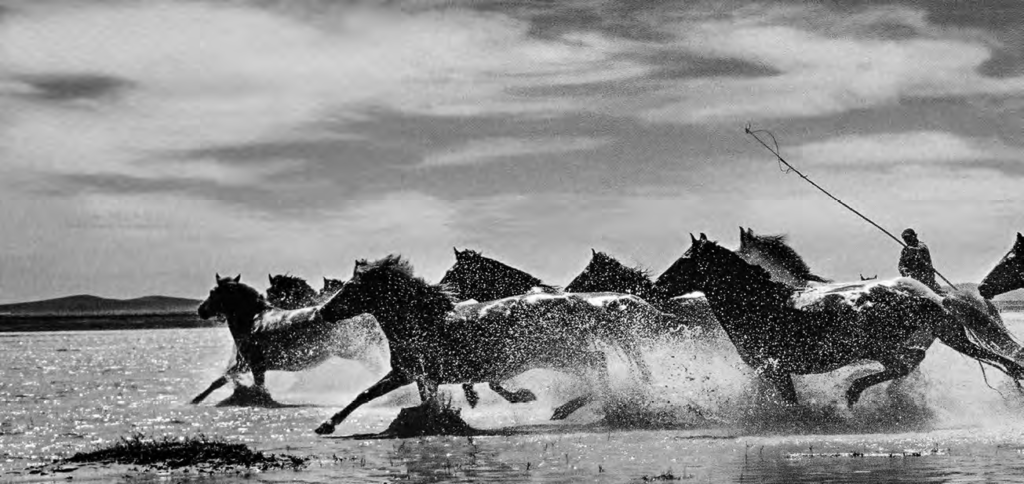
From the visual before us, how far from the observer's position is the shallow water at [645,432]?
31.3 ft

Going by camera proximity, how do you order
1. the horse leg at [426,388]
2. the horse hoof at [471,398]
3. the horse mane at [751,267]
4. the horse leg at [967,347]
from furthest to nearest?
the horse hoof at [471,398]
the horse mane at [751,267]
the horse leg at [426,388]
the horse leg at [967,347]

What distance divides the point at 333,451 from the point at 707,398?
4639 mm

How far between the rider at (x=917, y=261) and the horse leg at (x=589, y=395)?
435cm

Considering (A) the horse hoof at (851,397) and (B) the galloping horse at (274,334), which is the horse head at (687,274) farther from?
(B) the galloping horse at (274,334)

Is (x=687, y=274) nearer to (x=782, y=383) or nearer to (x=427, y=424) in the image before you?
(x=782, y=383)

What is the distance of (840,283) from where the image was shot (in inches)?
520

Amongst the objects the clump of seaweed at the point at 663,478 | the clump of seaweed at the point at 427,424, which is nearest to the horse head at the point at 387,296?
the clump of seaweed at the point at 427,424

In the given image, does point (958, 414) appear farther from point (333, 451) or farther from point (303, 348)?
point (303, 348)

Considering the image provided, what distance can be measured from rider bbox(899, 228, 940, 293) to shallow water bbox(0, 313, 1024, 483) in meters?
1.36

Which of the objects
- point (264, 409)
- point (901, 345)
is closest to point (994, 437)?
point (901, 345)

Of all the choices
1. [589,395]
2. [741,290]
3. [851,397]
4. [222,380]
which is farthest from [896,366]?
[222,380]

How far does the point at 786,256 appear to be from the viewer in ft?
45.0

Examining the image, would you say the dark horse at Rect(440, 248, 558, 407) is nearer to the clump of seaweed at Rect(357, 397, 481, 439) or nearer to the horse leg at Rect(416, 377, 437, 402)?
the horse leg at Rect(416, 377, 437, 402)

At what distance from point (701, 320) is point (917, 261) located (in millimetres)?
2897
